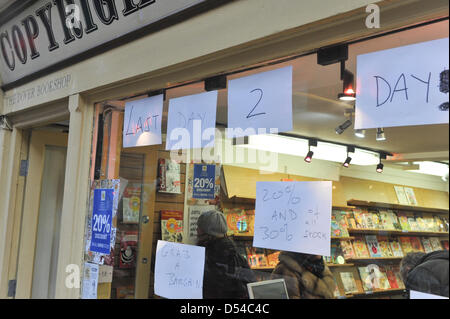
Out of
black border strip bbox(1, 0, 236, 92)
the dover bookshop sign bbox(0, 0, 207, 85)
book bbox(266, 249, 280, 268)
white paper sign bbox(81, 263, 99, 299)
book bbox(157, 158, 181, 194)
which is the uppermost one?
the dover bookshop sign bbox(0, 0, 207, 85)

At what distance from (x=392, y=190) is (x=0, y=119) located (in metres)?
2.38

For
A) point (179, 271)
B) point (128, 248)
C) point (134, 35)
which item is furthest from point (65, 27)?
point (179, 271)

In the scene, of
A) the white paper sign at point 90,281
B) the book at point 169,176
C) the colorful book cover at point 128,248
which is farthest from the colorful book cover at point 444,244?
the white paper sign at point 90,281

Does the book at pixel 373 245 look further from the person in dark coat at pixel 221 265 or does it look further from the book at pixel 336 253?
the person in dark coat at pixel 221 265

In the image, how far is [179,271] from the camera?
5.19 ft

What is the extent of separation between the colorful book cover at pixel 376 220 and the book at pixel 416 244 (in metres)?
0.17

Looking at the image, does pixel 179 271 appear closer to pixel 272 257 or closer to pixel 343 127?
pixel 272 257

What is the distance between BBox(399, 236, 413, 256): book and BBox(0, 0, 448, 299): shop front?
1 cm

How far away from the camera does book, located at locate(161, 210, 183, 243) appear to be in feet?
5.47

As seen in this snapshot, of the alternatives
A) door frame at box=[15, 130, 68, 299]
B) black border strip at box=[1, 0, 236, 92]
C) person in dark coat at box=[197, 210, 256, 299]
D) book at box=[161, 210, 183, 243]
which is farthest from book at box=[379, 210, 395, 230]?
door frame at box=[15, 130, 68, 299]

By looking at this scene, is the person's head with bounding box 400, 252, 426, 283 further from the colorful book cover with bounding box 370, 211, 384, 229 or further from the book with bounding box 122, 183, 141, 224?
the book with bounding box 122, 183, 141, 224

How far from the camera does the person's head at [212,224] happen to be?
161 centimetres

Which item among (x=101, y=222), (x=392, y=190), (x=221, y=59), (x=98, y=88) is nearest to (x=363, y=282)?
(x=392, y=190)

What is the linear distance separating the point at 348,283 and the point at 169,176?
83cm
